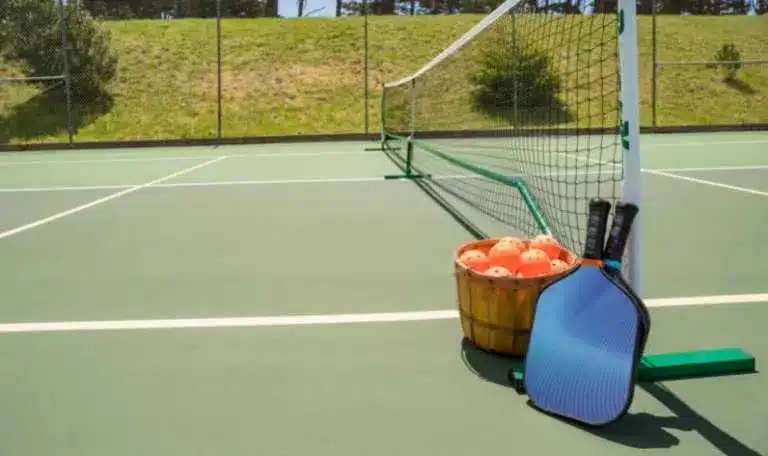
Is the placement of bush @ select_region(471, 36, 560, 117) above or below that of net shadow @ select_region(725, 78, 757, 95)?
below

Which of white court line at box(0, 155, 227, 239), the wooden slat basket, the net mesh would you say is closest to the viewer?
the wooden slat basket

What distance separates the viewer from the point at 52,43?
22141mm

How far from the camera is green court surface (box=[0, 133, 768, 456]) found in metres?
2.19

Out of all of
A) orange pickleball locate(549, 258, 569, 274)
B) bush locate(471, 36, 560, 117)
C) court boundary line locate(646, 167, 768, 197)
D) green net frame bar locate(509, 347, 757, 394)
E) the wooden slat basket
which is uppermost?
bush locate(471, 36, 560, 117)

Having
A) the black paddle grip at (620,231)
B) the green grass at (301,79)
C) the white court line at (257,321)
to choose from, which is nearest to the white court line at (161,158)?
the green grass at (301,79)

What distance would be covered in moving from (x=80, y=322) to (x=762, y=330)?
10.4ft

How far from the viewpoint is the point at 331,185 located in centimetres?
895

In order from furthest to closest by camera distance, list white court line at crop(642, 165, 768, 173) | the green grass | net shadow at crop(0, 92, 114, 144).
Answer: the green grass, net shadow at crop(0, 92, 114, 144), white court line at crop(642, 165, 768, 173)

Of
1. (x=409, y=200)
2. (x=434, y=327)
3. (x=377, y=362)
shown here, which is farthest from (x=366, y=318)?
(x=409, y=200)

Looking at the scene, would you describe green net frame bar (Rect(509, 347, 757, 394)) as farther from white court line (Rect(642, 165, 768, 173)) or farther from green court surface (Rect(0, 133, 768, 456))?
white court line (Rect(642, 165, 768, 173))

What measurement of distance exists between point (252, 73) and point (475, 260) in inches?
886

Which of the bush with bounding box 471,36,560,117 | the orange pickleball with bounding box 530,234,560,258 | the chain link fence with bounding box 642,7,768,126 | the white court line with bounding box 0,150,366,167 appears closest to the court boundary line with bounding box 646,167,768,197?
the bush with bounding box 471,36,560,117

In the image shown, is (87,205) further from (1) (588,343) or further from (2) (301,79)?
(2) (301,79)

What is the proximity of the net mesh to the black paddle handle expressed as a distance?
1.81 feet
